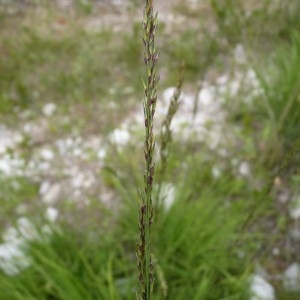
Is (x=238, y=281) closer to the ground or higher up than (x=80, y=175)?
closer to the ground

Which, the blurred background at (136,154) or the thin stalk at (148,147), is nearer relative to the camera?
the thin stalk at (148,147)

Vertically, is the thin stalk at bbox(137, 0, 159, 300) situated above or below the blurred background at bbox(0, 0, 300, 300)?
below

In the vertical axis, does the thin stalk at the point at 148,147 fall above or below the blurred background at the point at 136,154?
below

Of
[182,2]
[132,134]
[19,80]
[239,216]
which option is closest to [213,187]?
[239,216]

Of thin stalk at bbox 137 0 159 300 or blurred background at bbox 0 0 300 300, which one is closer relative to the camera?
thin stalk at bbox 137 0 159 300

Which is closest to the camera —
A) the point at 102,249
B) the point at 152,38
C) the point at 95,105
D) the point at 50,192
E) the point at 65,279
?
the point at 152,38

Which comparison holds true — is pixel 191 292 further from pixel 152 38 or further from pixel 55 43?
pixel 55 43
